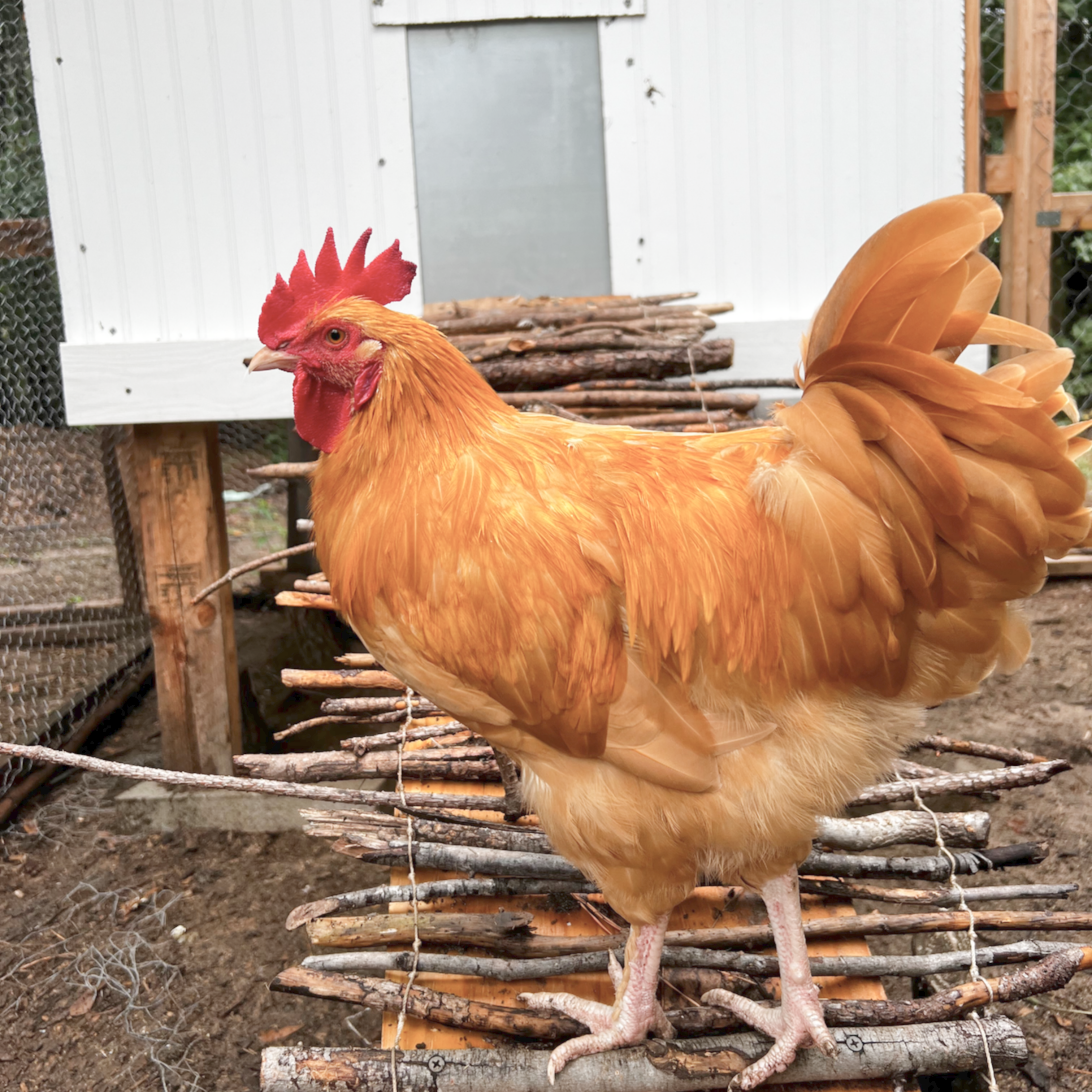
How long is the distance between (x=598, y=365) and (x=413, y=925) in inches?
89.5

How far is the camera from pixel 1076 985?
112 inches

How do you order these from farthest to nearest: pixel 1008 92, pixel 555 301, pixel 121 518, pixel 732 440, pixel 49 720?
pixel 121 518, pixel 1008 92, pixel 49 720, pixel 555 301, pixel 732 440

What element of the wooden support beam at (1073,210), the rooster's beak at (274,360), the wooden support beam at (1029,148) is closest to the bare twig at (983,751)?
the rooster's beak at (274,360)

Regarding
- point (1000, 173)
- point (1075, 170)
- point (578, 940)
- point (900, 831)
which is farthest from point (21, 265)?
point (1075, 170)

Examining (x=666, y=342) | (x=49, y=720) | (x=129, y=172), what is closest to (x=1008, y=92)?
(x=666, y=342)

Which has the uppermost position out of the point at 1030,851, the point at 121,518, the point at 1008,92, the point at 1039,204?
the point at 1008,92

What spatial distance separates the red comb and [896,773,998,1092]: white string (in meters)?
1.83

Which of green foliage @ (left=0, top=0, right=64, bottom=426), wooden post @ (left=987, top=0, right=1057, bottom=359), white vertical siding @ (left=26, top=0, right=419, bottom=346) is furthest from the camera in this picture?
wooden post @ (left=987, top=0, right=1057, bottom=359)

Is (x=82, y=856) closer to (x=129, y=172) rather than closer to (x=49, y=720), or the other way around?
(x=49, y=720)

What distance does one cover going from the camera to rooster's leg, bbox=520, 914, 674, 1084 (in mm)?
1812

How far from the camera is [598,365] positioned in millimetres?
3633

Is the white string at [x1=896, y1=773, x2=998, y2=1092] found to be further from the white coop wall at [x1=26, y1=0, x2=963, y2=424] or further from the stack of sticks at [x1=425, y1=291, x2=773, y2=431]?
the white coop wall at [x1=26, y1=0, x2=963, y2=424]

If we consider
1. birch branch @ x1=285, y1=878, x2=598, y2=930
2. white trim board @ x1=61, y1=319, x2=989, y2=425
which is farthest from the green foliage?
birch branch @ x1=285, y1=878, x2=598, y2=930

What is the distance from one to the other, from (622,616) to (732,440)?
499 millimetres
